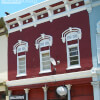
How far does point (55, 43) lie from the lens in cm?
1488

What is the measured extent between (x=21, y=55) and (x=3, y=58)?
167cm

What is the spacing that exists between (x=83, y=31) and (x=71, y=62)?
1918 mm

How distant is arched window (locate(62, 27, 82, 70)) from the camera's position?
1397 cm

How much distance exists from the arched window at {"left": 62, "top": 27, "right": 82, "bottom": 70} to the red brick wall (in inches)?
9.0

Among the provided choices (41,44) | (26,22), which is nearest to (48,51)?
(41,44)

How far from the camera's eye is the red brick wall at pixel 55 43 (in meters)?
13.7

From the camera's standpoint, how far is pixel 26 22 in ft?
54.3

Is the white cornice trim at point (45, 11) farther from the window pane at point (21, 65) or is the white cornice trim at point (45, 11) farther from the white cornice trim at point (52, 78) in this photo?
the white cornice trim at point (52, 78)

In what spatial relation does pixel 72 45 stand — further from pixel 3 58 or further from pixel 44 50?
pixel 3 58

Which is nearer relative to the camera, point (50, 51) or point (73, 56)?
point (73, 56)

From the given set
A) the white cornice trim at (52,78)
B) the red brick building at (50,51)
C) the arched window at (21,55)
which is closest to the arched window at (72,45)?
the red brick building at (50,51)

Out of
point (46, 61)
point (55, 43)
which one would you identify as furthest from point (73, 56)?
point (46, 61)

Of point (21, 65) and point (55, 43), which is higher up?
point (55, 43)

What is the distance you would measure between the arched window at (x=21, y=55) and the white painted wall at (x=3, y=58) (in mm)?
984
